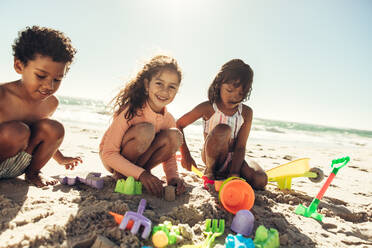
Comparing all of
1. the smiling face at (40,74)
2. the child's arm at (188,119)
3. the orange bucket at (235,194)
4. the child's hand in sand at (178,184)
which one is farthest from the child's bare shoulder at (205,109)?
the smiling face at (40,74)

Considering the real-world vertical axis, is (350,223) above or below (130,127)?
below

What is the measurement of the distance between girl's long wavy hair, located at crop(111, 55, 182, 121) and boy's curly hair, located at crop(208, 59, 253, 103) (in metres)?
0.51

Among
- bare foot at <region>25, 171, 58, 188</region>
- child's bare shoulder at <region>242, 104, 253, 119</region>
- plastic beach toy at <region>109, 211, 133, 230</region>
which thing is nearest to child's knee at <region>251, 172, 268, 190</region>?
child's bare shoulder at <region>242, 104, 253, 119</region>

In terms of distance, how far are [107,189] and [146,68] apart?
0.95 meters

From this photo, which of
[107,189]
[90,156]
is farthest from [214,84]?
[90,156]

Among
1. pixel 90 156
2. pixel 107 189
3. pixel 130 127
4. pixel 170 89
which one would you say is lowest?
pixel 90 156

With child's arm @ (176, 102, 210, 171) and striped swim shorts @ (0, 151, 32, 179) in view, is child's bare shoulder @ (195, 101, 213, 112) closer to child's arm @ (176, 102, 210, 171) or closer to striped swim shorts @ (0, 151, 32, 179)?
child's arm @ (176, 102, 210, 171)

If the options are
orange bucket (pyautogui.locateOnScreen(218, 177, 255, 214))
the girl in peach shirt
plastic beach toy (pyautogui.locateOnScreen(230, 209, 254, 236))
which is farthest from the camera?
the girl in peach shirt

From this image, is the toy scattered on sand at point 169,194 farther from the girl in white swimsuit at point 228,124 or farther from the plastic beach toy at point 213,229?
the girl in white swimsuit at point 228,124

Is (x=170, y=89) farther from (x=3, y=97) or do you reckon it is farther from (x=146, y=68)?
Answer: (x=3, y=97)

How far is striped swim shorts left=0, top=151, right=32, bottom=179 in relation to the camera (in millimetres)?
1823

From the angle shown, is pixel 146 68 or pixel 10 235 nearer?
pixel 10 235

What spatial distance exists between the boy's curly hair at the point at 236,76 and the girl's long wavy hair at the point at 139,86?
505mm

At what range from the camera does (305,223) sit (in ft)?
5.51
